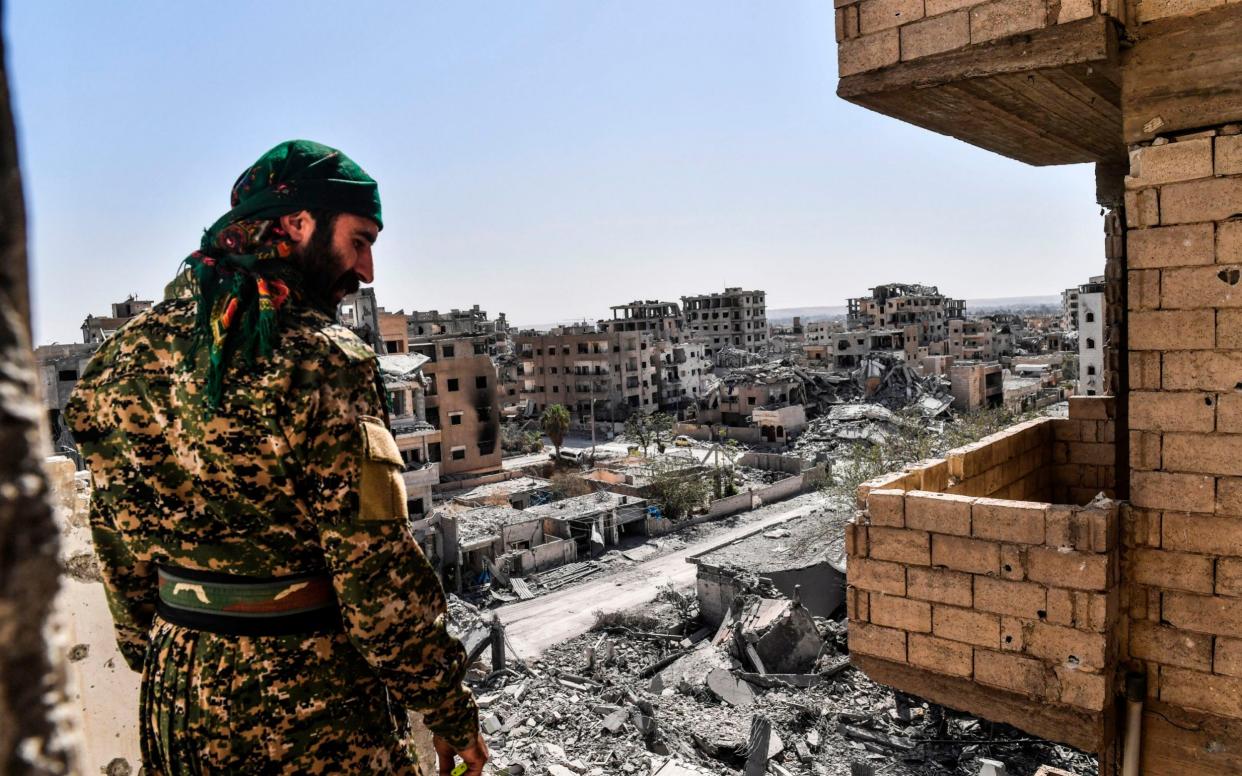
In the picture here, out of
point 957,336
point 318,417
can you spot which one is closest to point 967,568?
point 318,417

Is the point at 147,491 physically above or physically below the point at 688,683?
above

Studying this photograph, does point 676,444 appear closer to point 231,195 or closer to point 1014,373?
point 1014,373

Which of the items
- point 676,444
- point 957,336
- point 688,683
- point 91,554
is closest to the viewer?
point 91,554

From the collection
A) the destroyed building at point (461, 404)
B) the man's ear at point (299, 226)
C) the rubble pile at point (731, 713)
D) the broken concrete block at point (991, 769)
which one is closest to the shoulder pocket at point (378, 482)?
the man's ear at point (299, 226)

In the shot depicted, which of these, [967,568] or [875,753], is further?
[875,753]

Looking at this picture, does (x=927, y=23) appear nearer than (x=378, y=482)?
No

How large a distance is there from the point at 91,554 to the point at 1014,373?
222 feet

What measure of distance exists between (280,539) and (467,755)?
72 cm

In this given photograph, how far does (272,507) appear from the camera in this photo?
2.01 m

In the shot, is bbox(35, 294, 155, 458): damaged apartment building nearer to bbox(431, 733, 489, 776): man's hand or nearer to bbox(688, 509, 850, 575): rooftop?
bbox(688, 509, 850, 575): rooftop

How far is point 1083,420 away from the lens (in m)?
6.59

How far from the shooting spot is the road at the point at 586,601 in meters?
22.6

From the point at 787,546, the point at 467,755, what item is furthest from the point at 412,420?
the point at 467,755

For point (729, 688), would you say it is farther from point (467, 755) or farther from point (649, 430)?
point (649, 430)
